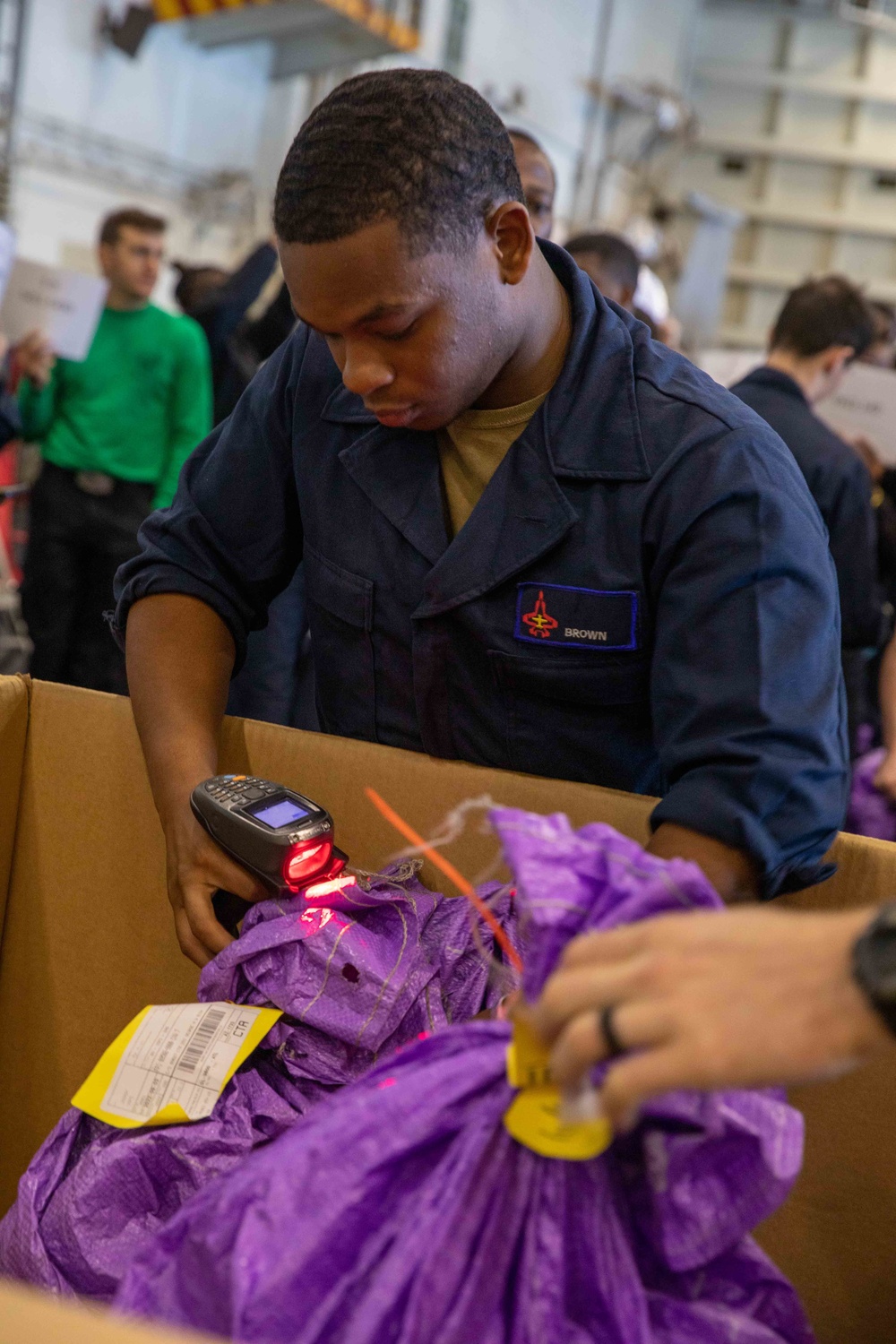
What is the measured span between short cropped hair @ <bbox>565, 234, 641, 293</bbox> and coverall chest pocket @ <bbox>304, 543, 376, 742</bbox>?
164 cm

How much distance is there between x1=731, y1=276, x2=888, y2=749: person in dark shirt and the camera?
7.54 feet

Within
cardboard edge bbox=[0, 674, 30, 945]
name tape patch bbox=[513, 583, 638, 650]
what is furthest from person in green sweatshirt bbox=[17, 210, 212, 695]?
name tape patch bbox=[513, 583, 638, 650]

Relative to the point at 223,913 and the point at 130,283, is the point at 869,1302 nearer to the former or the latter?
the point at 223,913

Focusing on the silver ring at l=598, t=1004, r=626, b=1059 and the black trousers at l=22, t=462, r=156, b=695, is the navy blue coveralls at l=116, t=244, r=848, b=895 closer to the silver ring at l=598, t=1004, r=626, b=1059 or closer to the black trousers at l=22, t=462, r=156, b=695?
the silver ring at l=598, t=1004, r=626, b=1059

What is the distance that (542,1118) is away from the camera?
666 millimetres

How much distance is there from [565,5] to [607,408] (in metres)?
9.74

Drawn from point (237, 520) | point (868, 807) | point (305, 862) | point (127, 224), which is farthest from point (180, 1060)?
point (127, 224)

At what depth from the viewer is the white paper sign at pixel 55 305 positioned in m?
3.07

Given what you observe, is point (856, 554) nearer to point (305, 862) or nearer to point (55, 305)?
point (305, 862)

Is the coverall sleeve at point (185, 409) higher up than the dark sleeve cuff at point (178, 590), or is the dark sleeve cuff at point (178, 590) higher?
the coverall sleeve at point (185, 409)

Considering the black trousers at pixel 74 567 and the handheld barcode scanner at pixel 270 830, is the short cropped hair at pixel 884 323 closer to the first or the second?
the black trousers at pixel 74 567

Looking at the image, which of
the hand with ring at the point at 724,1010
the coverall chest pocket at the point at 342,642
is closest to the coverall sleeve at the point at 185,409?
the coverall chest pocket at the point at 342,642

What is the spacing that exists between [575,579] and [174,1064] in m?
0.52

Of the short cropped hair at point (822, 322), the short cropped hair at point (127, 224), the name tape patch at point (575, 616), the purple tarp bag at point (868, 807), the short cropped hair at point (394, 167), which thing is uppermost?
the short cropped hair at point (127, 224)
